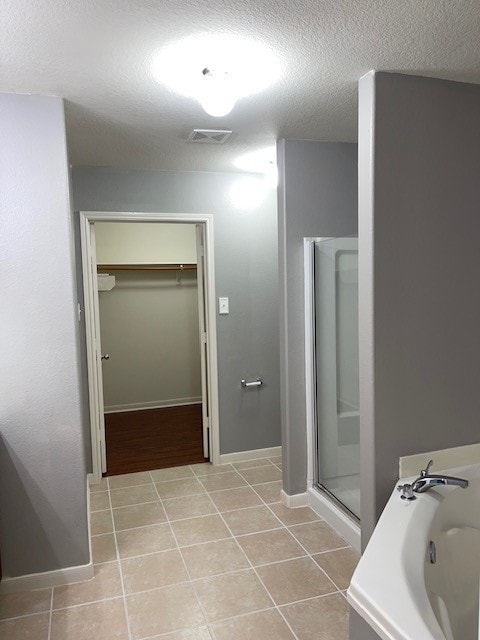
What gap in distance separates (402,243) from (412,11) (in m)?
0.85

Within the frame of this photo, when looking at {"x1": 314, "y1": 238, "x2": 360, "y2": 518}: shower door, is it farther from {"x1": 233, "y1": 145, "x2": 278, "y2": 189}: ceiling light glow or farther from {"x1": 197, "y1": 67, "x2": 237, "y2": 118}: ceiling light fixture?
{"x1": 197, "y1": 67, "x2": 237, "y2": 118}: ceiling light fixture

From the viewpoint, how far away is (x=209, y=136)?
Answer: 290 cm

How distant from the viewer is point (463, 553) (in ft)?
6.66

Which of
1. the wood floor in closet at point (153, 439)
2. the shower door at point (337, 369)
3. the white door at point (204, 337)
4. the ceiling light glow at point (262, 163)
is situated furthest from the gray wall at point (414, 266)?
the wood floor in closet at point (153, 439)

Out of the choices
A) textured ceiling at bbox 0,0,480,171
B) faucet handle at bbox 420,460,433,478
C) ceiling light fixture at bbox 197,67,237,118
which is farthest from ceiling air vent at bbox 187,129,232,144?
faucet handle at bbox 420,460,433,478

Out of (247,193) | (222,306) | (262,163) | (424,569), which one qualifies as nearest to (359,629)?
(424,569)

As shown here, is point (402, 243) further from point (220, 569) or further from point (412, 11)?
point (220, 569)

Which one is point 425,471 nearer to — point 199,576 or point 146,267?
point 199,576

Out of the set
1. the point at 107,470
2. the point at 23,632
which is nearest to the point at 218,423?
the point at 107,470

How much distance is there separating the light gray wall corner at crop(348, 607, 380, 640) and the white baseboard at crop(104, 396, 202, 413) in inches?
170

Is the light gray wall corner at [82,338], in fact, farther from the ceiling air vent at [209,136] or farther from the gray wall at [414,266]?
the gray wall at [414,266]

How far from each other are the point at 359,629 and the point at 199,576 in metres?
0.90

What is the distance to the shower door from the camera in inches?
113

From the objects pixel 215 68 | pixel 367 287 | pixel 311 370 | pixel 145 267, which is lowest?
pixel 311 370
